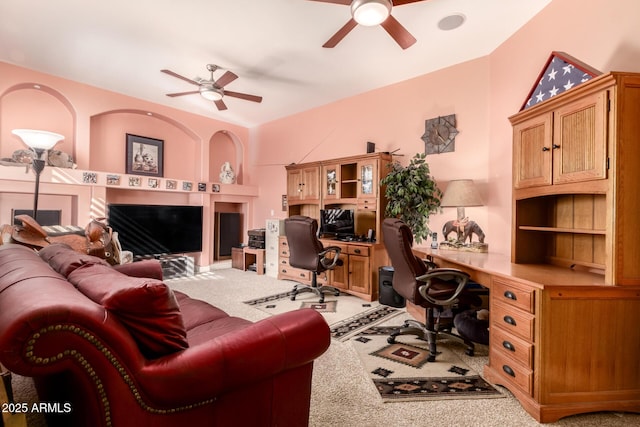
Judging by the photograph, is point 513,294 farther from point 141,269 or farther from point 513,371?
point 141,269

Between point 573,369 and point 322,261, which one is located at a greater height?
point 322,261

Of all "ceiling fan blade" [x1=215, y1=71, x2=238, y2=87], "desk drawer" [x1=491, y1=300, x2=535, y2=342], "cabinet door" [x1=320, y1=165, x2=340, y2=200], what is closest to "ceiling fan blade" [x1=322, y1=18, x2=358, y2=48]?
"ceiling fan blade" [x1=215, y1=71, x2=238, y2=87]

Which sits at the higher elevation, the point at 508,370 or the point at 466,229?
the point at 466,229

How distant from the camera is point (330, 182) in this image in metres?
4.79

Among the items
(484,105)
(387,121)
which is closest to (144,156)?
(387,121)

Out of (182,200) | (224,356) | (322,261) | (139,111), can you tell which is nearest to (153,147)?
(139,111)

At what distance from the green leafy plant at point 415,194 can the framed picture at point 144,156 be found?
421 centimetres

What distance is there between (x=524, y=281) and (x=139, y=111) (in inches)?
235

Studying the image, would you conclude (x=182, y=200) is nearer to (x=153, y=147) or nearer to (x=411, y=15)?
(x=153, y=147)

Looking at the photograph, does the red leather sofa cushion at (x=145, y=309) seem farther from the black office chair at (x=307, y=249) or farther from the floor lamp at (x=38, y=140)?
the floor lamp at (x=38, y=140)

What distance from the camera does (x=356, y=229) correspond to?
4820 millimetres

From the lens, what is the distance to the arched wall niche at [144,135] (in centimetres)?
490

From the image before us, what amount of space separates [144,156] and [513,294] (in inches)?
230

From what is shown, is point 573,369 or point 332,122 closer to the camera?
point 573,369
